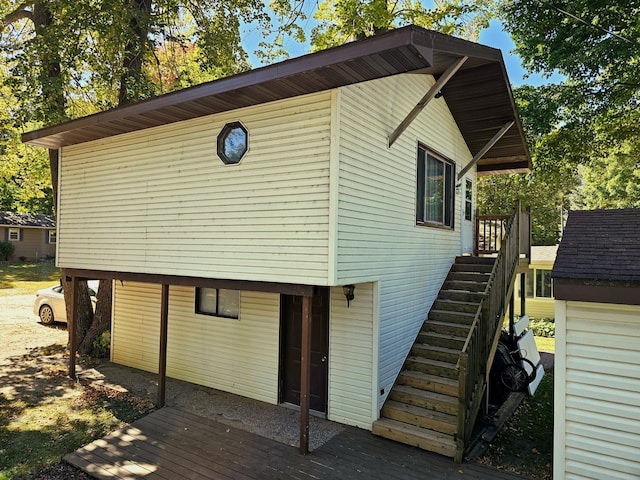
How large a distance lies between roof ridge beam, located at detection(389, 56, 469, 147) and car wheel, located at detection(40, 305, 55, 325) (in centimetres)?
1251

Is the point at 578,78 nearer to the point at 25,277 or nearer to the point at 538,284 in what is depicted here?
the point at 538,284

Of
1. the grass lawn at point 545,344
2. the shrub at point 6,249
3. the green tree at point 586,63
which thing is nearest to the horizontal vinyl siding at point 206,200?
the green tree at point 586,63

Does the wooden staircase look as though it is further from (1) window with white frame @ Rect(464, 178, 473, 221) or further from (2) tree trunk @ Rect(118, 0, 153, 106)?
(2) tree trunk @ Rect(118, 0, 153, 106)

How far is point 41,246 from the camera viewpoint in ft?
109

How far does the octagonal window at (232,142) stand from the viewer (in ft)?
19.6

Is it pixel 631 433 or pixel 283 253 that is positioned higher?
pixel 283 253

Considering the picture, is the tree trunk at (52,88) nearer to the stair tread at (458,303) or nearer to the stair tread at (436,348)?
the stair tread at (436,348)

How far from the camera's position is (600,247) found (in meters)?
4.48

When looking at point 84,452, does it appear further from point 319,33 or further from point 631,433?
point 319,33

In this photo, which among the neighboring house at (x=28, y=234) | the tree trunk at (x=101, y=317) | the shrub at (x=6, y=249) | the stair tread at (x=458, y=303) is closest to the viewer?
the stair tread at (x=458, y=303)

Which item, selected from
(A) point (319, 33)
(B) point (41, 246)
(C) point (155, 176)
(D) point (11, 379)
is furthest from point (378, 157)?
(B) point (41, 246)

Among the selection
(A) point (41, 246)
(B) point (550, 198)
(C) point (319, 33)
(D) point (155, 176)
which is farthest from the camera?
(A) point (41, 246)

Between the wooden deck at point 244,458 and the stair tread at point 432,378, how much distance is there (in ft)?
3.67

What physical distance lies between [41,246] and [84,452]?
34065 millimetres
